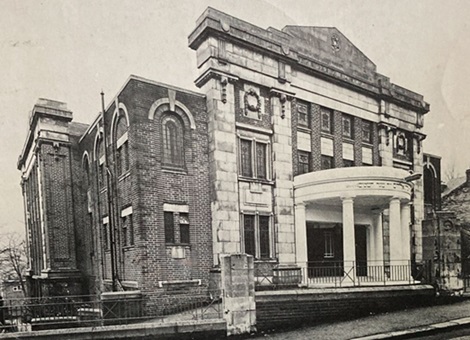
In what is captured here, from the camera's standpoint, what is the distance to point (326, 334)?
1052 cm

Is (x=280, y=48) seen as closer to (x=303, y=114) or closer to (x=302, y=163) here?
(x=303, y=114)

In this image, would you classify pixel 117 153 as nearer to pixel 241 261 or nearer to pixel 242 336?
pixel 241 261

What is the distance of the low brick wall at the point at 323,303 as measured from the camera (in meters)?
11.3

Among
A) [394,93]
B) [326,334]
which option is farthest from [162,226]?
[394,93]

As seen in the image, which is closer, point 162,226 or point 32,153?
point 162,226

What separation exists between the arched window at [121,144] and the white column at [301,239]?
24.3 feet

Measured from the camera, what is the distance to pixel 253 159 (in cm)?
1603

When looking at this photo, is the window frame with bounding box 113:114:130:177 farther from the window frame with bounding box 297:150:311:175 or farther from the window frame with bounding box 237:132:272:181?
the window frame with bounding box 297:150:311:175

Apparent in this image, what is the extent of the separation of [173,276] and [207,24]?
922 centimetres

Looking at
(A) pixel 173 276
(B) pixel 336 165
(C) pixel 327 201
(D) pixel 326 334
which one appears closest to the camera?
(D) pixel 326 334

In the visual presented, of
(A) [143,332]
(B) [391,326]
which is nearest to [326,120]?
(B) [391,326]

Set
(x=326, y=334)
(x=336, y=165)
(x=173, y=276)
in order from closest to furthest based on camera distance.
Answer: (x=326, y=334) < (x=173, y=276) < (x=336, y=165)

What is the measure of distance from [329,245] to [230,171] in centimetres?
675

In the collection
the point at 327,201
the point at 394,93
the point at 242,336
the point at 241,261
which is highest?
the point at 394,93
